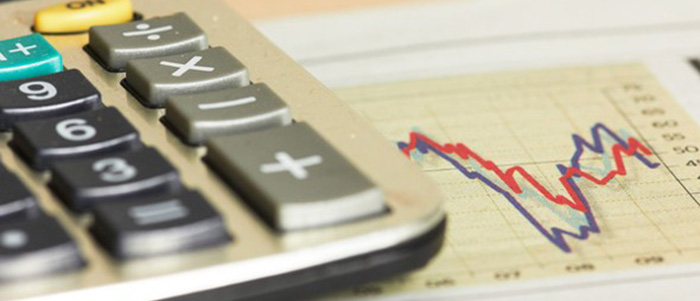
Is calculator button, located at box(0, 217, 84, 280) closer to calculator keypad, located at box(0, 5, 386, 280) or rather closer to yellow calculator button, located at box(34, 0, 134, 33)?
calculator keypad, located at box(0, 5, 386, 280)

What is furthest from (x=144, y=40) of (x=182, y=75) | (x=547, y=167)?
(x=547, y=167)

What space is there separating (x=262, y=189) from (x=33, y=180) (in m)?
0.06

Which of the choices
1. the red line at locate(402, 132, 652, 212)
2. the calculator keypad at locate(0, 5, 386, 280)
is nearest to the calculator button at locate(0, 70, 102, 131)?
the calculator keypad at locate(0, 5, 386, 280)

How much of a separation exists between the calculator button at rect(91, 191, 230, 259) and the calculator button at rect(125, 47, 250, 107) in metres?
0.07

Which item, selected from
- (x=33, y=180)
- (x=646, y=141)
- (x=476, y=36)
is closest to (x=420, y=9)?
(x=476, y=36)

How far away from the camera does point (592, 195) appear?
402 millimetres

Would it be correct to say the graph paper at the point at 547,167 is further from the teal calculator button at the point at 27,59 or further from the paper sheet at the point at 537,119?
the teal calculator button at the point at 27,59

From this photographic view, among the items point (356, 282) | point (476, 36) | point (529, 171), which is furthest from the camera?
point (476, 36)

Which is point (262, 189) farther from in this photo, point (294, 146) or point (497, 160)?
point (497, 160)

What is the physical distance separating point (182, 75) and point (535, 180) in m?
0.12

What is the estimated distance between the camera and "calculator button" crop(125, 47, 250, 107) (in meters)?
0.38

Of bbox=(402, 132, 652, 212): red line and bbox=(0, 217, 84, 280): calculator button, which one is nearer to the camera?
bbox=(0, 217, 84, 280): calculator button

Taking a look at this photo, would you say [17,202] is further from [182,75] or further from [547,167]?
[547,167]

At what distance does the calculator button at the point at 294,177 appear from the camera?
31 cm
